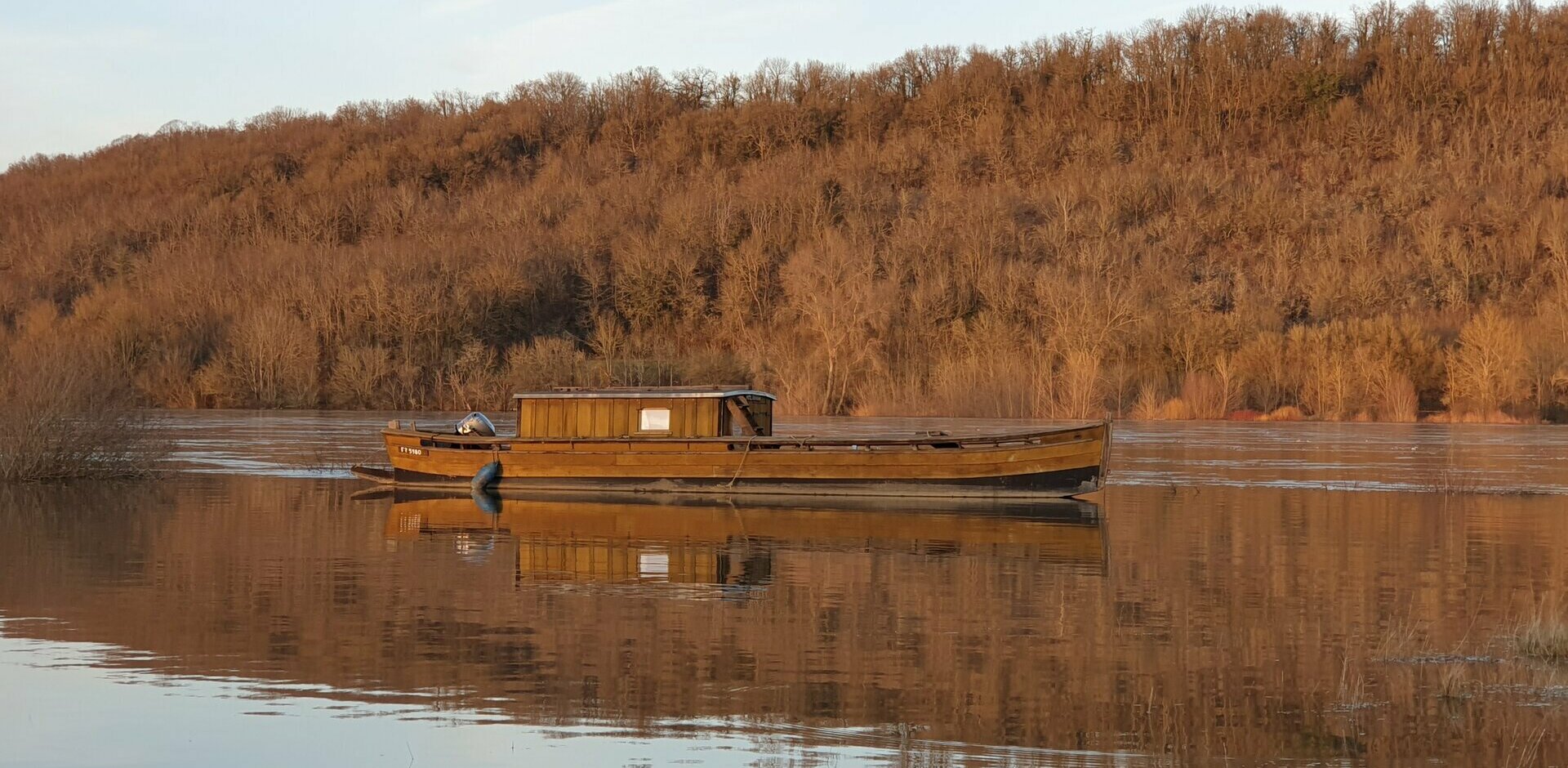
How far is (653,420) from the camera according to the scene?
116 ft

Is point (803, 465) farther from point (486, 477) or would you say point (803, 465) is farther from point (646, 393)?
point (486, 477)

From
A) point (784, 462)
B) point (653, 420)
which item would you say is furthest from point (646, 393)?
point (784, 462)

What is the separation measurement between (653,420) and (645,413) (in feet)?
0.78

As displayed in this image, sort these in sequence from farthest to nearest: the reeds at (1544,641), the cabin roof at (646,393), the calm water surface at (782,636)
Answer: the cabin roof at (646,393) → the reeds at (1544,641) → the calm water surface at (782,636)

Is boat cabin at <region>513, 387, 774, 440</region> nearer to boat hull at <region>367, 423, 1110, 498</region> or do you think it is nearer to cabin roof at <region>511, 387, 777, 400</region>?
cabin roof at <region>511, 387, 777, 400</region>

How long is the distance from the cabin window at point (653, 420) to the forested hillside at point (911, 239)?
103 ft

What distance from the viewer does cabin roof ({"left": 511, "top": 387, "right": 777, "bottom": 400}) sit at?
34750mm

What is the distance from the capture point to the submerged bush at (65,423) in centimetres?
3388

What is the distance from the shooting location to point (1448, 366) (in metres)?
65.5

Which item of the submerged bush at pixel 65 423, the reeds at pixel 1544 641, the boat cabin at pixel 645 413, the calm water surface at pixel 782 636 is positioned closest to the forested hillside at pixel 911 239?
the boat cabin at pixel 645 413

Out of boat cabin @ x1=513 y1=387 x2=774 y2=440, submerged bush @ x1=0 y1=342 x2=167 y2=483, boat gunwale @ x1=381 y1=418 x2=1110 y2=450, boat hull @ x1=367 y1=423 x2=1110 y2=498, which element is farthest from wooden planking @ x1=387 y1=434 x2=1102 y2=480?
submerged bush @ x1=0 y1=342 x2=167 y2=483

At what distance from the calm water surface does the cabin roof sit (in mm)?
4236

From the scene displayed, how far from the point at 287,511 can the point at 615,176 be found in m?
88.9

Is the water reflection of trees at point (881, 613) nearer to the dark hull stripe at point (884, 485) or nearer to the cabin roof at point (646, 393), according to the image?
the dark hull stripe at point (884, 485)
